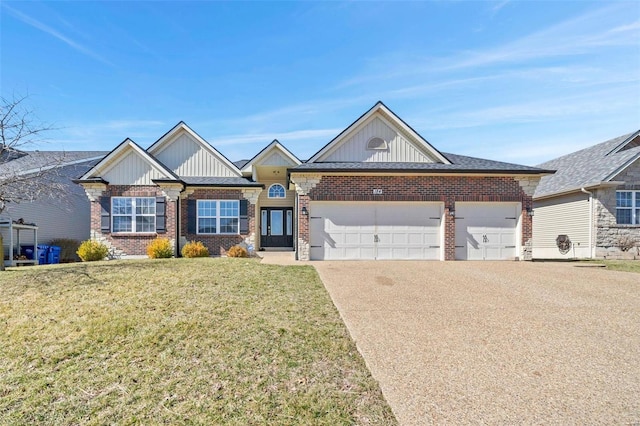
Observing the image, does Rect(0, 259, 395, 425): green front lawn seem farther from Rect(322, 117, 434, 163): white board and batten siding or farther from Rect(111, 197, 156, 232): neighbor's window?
Rect(111, 197, 156, 232): neighbor's window

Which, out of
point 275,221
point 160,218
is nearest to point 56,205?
point 160,218

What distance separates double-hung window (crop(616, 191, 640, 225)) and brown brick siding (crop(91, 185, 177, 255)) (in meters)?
21.1

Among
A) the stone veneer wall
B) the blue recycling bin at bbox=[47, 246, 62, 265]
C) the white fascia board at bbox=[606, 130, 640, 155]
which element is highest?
the white fascia board at bbox=[606, 130, 640, 155]

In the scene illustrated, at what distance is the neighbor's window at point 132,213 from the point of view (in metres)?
16.3

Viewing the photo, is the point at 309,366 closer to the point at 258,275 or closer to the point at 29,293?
the point at 258,275

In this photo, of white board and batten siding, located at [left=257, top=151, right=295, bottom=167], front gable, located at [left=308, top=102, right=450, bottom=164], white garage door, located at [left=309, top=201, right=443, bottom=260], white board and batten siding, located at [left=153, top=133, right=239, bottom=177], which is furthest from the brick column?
white board and batten siding, located at [left=153, top=133, right=239, bottom=177]

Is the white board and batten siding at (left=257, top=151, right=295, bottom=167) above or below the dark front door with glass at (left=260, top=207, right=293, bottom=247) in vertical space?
above

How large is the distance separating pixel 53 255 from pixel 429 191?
17875 mm

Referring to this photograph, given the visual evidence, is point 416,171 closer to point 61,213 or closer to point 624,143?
point 624,143

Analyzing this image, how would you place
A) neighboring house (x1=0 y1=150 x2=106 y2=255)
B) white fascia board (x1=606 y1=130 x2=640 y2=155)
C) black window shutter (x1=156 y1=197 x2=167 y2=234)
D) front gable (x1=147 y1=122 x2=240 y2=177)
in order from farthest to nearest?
white fascia board (x1=606 y1=130 x2=640 y2=155), front gable (x1=147 y1=122 x2=240 y2=177), neighboring house (x1=0 y1=150 x2=106 y2=255), black window shutter (x1=156 y1=197 x2=167 y2=234)

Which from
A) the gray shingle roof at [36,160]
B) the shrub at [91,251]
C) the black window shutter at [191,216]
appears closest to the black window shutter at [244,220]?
the black window shutter at [191,216]

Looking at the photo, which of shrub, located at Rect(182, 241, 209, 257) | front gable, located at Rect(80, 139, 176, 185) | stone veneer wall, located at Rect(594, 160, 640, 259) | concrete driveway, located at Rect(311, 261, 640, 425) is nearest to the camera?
concrete driveway, located at Rect(311, 261, 640, 425)

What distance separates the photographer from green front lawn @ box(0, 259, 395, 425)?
3.64 meters

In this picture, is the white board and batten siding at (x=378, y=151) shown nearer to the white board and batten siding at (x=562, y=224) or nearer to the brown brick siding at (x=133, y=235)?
the brown brick siding at (x=133, y=235)
